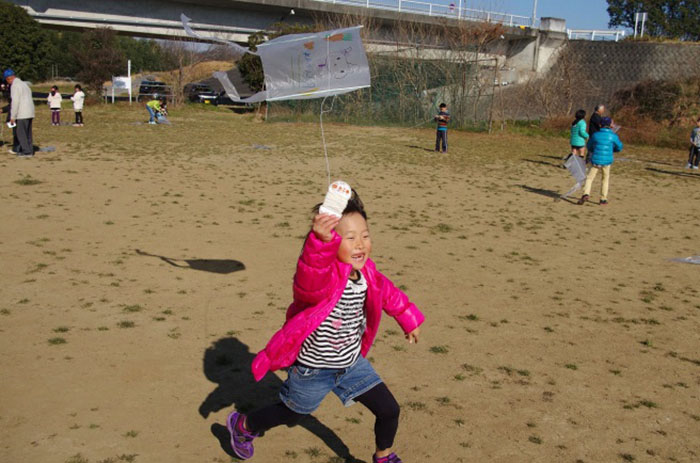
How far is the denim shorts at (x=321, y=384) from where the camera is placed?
314 centimetres

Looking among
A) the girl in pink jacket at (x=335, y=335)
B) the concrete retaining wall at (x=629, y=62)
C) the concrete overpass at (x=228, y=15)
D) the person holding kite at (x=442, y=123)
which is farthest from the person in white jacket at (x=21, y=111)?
the concrete retaining wall at (x=629, y=62)

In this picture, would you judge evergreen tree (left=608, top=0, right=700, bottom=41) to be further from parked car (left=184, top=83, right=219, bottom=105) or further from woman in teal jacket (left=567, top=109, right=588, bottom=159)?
woman in teal jacket (left=567, top=109, right=588, bottom=159)

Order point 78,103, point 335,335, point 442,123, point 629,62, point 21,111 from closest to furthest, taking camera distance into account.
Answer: point 335,335, point 21,111, point 442,123, point 78,103, point 629,62

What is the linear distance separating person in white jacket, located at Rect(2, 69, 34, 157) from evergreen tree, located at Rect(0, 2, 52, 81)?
69.4ft

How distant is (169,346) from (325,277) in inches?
95.3

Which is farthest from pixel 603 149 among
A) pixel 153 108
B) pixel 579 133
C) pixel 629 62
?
pixel 629 62

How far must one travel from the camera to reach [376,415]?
318 cm

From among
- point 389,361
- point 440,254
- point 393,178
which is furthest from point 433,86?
point 389,361

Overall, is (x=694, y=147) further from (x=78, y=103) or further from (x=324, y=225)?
(x=78, y=103)

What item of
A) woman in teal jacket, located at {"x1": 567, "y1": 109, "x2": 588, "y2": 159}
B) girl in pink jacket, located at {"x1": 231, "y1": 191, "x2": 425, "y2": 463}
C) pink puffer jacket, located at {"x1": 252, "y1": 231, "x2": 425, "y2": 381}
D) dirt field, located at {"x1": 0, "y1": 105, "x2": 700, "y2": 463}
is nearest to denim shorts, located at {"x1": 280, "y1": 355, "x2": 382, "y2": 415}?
girl in pink jacket, located at {"x1": 231, "y1": 191, "x2": 425, "y2": 463}

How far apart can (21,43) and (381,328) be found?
110ft

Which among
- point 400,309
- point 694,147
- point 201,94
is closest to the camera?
point 400,309

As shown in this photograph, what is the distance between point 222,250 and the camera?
25.4ft

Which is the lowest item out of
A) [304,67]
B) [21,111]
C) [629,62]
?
[21,111]
